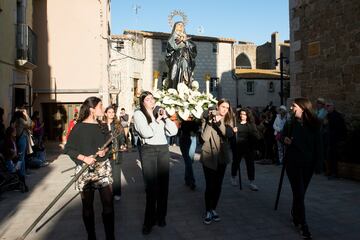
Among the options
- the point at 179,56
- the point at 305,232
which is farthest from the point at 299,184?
the point at 179,56

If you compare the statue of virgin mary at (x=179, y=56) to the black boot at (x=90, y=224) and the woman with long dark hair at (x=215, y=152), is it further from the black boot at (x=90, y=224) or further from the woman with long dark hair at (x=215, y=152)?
the black boot at (x=90, y=224)

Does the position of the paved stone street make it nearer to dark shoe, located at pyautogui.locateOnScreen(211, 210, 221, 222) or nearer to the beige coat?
dark shoe, located at pyautogui.locateOnScreen(211, 210, 221, 222)

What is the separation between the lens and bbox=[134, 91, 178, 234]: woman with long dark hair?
4641mm

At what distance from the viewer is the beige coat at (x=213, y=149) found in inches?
Result: 195

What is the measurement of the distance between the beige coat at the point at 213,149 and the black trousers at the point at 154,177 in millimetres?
594

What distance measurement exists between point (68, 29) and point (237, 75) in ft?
69.8

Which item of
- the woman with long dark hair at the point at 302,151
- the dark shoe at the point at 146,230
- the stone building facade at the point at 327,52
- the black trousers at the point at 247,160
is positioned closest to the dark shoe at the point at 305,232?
the woman with long dark hair at the point at 302,151

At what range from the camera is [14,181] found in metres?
7.22

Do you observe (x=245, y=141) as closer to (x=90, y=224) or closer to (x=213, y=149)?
(x=213, y=149)

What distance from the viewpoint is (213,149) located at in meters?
4.96

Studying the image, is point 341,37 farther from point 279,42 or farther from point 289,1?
point 279,42

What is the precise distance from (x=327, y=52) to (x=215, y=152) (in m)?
6.84

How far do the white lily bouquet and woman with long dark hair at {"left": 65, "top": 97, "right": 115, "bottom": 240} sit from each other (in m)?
1.69

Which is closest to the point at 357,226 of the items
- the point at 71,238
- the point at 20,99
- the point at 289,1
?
the point at 71,238
